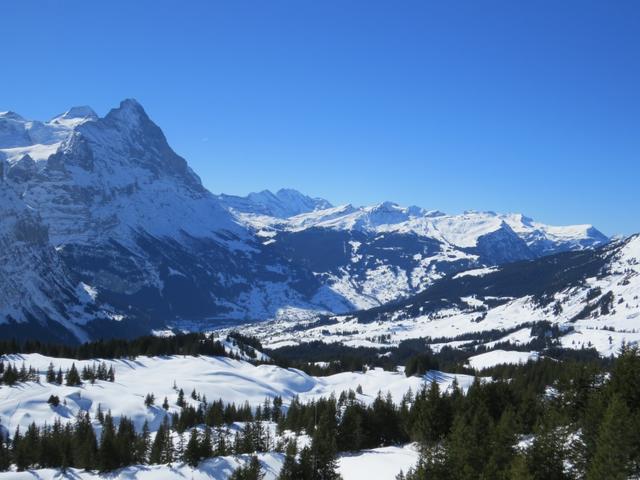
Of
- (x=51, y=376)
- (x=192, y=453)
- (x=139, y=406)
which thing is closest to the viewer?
(x=192, y=453)

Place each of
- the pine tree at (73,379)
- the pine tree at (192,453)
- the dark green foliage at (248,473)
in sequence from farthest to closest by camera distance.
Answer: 1. the pine tree at (73,379)
2. the pine tree at (192,453)
3. the dark green foliage at (248,473)

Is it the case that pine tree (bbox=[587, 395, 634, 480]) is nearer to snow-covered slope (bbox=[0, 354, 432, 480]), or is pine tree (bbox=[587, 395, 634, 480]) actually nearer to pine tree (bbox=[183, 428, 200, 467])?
snow-covered slope (bbox=[0, 354, 432, 480])

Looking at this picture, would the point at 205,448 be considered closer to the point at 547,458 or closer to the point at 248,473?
the point at 248,473

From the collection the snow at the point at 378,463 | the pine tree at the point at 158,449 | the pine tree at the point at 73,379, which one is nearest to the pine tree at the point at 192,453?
the pine tree at the point at 158,449

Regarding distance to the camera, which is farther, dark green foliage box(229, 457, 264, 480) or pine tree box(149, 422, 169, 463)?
pine tree box(149, 422, 169, 463)

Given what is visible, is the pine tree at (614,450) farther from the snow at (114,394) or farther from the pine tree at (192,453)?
the snow at (114,394)

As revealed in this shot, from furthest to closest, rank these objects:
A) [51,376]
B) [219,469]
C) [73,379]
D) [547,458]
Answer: [51,376] → [73,379] → [219,469] → [547,458]

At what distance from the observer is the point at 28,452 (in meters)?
107

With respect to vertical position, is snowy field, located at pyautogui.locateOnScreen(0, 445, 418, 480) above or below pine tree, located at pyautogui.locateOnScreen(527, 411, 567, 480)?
below

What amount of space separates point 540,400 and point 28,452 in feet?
308

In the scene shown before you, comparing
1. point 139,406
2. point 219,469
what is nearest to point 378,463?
point 219,469

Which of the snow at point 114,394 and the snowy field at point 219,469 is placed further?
the snow at point 114,394

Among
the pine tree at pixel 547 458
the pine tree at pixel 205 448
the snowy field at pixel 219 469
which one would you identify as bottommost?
the snowy field at pixel 219 469

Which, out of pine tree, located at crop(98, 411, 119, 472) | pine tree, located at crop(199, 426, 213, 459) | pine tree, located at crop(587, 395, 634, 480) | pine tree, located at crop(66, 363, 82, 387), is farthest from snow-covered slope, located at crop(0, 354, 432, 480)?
pine tree, located at crop(587, 395, 634, 480)
